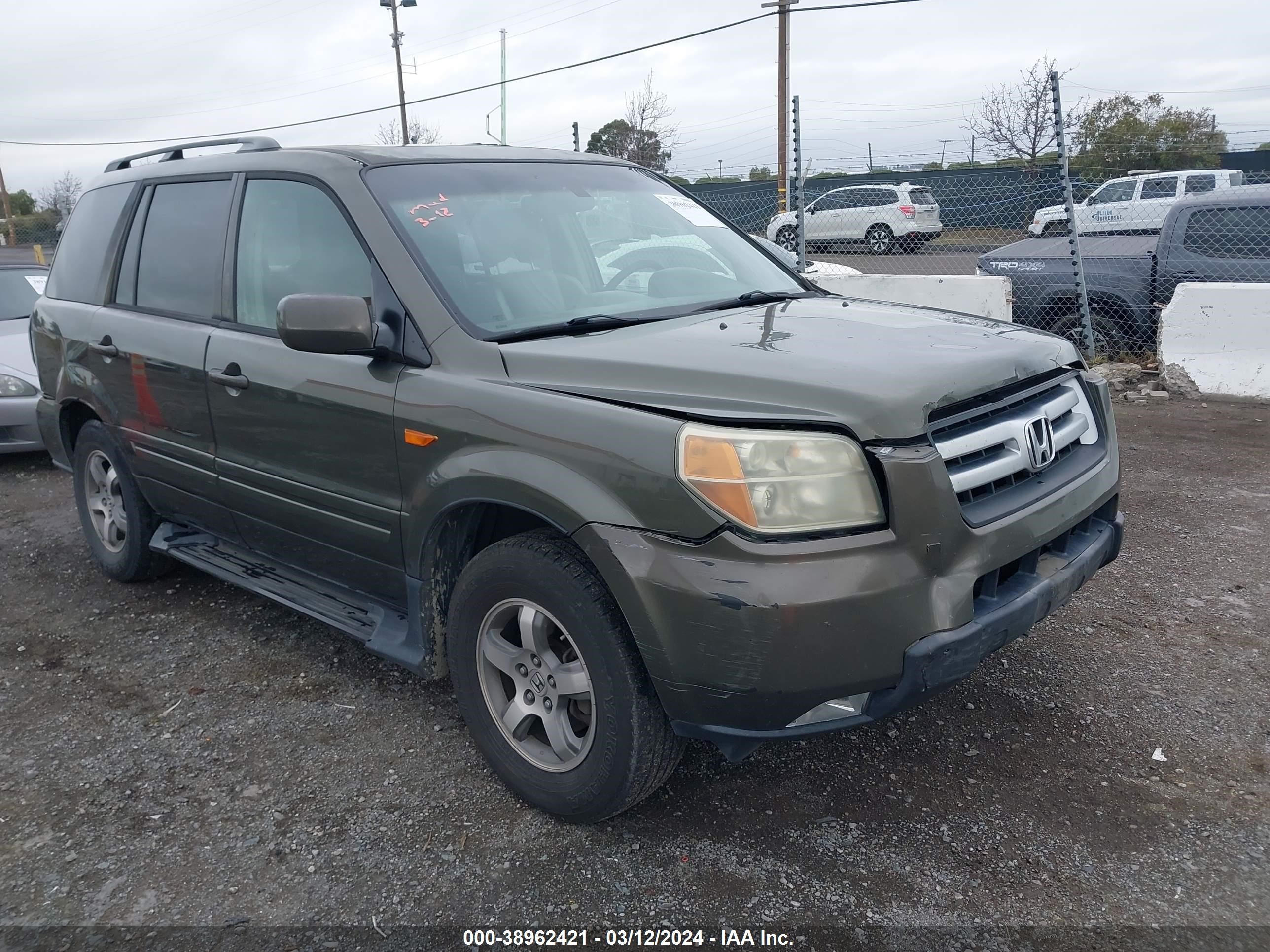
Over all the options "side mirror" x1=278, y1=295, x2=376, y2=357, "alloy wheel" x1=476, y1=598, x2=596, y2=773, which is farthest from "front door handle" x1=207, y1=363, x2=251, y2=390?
"alloy wheel" x1=476, y1=598, x2=596, y2=773

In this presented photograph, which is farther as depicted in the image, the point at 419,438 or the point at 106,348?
the point at 106,348

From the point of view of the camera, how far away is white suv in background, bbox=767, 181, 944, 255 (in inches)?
622

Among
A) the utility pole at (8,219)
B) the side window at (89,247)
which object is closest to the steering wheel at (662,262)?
the side window at (89,247)

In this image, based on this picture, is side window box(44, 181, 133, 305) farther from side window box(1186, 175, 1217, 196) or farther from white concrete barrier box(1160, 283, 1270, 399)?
side window box(1186, 175, 1217, 196)

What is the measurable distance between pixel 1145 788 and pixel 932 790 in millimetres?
592

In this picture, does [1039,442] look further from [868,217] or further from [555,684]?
[868,217]

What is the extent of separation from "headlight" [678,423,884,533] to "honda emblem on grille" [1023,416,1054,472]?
593 millimetres

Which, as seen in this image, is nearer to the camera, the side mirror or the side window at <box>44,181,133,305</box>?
the side mirror

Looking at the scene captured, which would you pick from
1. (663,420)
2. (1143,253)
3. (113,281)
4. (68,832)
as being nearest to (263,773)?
(68,832)

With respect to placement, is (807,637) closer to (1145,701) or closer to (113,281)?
(1145,701)

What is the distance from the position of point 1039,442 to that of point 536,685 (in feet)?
4.95

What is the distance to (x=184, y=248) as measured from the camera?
12.8 feet

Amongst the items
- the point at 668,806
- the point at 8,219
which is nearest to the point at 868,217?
the point at 668,806

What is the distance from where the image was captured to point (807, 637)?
2199mm
